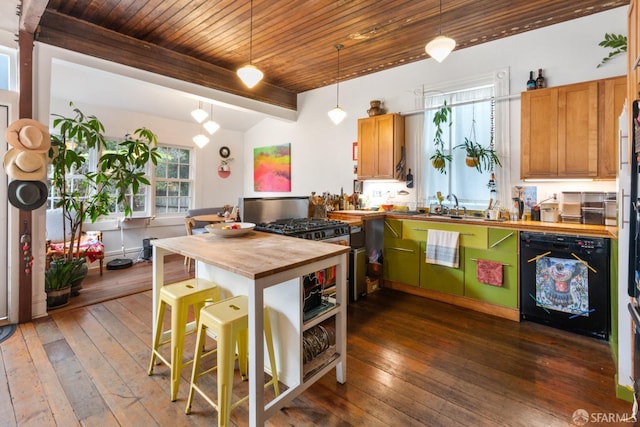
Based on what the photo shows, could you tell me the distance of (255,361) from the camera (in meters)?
1.44

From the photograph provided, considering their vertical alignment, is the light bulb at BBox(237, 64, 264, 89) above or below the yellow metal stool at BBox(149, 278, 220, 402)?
above

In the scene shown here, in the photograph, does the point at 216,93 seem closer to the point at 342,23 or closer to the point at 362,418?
the point at 342,23

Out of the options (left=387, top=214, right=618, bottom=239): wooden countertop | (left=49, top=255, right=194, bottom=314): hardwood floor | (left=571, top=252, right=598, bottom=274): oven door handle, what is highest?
(left=387, top=214, right=618, bottom=239): wooden countertop

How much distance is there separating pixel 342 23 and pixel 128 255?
4832mm

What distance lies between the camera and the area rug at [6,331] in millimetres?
2529

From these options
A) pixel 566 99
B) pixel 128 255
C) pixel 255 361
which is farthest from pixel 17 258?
pixel 566 99

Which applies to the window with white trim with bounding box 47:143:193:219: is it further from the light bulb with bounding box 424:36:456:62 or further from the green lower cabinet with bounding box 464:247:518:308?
the green lower cabinet with bounding box 464:247:518:308

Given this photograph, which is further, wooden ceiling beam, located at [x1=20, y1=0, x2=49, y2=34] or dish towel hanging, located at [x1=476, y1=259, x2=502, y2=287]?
dish towel hanging, located at [x1=476, y1=259, x2=502, y2=287]

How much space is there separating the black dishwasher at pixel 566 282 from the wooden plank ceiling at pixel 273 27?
2.21 meters

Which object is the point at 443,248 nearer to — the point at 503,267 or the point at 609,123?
the point at 503,267

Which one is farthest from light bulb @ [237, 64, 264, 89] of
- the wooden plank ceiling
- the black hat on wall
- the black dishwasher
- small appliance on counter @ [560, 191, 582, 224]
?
small appliance on counter @ [560, 191, 582, 224]

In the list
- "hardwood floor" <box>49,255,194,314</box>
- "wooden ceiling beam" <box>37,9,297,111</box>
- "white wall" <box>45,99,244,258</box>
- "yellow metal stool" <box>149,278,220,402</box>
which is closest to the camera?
"yellow metal stool" <box>149,278,220,402</box>

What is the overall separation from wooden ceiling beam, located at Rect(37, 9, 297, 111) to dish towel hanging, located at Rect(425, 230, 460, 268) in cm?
348

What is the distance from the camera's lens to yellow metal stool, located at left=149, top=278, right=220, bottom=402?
5.94 ft
